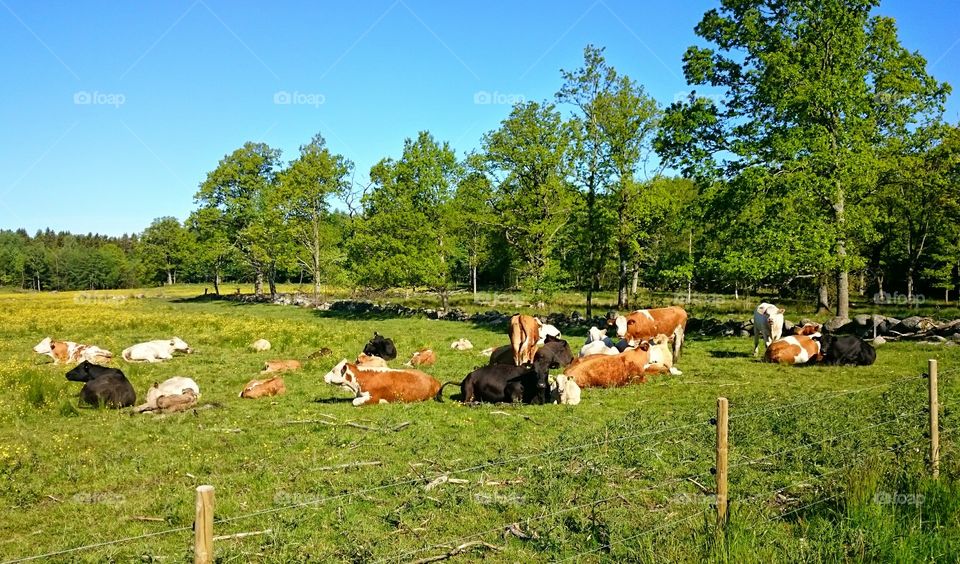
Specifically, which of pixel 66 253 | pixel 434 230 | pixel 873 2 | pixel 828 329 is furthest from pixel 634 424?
pixel 66 253

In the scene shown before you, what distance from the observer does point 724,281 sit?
22.6 meters

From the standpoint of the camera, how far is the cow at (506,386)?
11812mm

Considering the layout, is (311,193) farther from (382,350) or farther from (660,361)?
(660,361)

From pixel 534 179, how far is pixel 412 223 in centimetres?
908

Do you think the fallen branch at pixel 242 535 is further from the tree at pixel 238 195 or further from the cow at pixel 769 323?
the tree at pixel 238 195

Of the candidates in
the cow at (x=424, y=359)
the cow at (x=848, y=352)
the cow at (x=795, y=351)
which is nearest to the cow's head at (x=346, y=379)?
the cow at (x=424, y=359)

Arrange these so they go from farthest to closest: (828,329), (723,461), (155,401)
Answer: (828,329) < (155,401) < (723,461)

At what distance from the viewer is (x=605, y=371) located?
44.2 ft

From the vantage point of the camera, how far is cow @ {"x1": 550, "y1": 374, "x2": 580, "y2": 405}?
1171cm

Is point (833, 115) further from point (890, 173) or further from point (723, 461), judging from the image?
point (723, 461)

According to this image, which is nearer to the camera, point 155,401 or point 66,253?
point 155,401

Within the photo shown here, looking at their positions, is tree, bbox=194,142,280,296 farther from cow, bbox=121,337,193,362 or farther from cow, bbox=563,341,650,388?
cow, bbox=563,341,650,388

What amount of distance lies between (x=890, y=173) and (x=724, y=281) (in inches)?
322

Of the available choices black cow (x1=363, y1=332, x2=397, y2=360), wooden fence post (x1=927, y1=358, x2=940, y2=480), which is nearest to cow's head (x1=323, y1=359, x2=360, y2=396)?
black cow (x1=363, y1=332, x2=397, y2=360)
